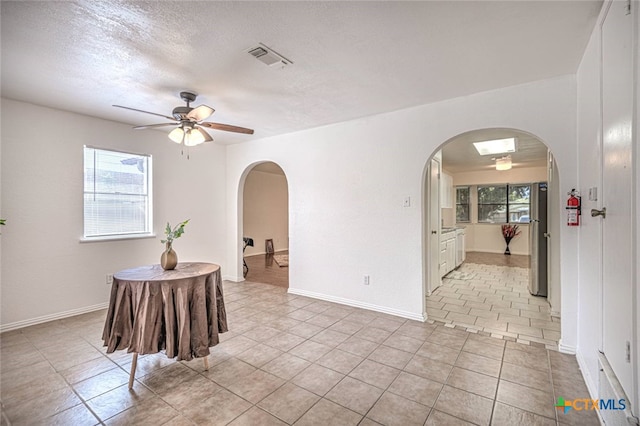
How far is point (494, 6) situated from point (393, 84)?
117cm

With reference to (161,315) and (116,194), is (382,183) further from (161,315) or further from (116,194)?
(116,194)

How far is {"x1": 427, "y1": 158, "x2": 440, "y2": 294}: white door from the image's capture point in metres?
4.57

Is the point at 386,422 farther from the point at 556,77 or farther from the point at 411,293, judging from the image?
the point at 556,77

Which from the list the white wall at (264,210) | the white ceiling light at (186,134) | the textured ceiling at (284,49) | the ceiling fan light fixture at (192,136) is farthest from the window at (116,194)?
the white wall at (264,210)

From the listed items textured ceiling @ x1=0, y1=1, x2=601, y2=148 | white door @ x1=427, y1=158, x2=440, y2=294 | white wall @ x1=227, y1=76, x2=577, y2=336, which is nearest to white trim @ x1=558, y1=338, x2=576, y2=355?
white wall @ x1=227, y1=76, x2=577, y2=336

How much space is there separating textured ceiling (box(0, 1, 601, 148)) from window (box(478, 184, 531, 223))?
23.6 ft

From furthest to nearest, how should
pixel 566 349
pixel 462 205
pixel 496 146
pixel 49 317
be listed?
pixel 462 205
pixel 496 146
pixel 49 317
pixel 566 349

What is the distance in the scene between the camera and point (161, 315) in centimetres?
223

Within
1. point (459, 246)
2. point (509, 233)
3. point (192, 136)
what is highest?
point (192, 136)

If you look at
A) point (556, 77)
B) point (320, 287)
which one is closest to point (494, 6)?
point (556, 77)

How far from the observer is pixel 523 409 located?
1.95m

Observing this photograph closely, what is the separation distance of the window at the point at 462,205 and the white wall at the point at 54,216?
8.67 meters

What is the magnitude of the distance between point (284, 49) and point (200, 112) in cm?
105

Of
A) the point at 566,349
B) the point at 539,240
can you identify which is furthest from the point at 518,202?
the point at 566,349
